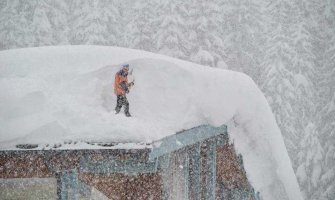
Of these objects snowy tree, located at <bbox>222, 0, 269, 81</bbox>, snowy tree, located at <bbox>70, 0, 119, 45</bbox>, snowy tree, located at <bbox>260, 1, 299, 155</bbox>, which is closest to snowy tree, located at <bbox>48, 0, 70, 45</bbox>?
snowy tree, located at <bbox>70, 0, 119, 45</bbox>

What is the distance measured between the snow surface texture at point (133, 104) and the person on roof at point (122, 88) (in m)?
0.14

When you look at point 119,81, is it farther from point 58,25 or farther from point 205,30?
point 58,25

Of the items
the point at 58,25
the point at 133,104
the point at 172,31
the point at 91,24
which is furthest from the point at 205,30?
the point at 133,104

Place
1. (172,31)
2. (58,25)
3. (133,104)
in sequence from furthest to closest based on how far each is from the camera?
(58,25) < (172,31) < (133,104)

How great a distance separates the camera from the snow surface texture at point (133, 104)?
4.63 m

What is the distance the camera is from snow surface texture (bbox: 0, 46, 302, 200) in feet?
15.2

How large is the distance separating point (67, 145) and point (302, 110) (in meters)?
26.8

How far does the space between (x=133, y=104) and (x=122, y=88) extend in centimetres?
33

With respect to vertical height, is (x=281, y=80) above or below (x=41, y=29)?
below

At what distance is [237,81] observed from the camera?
669 cm

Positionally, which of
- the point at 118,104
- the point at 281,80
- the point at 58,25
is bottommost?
the point at 281,80

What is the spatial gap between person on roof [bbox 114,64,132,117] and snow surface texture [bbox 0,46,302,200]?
5.4 inches

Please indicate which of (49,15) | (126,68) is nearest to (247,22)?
(49,15)

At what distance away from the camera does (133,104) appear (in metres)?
5.48
